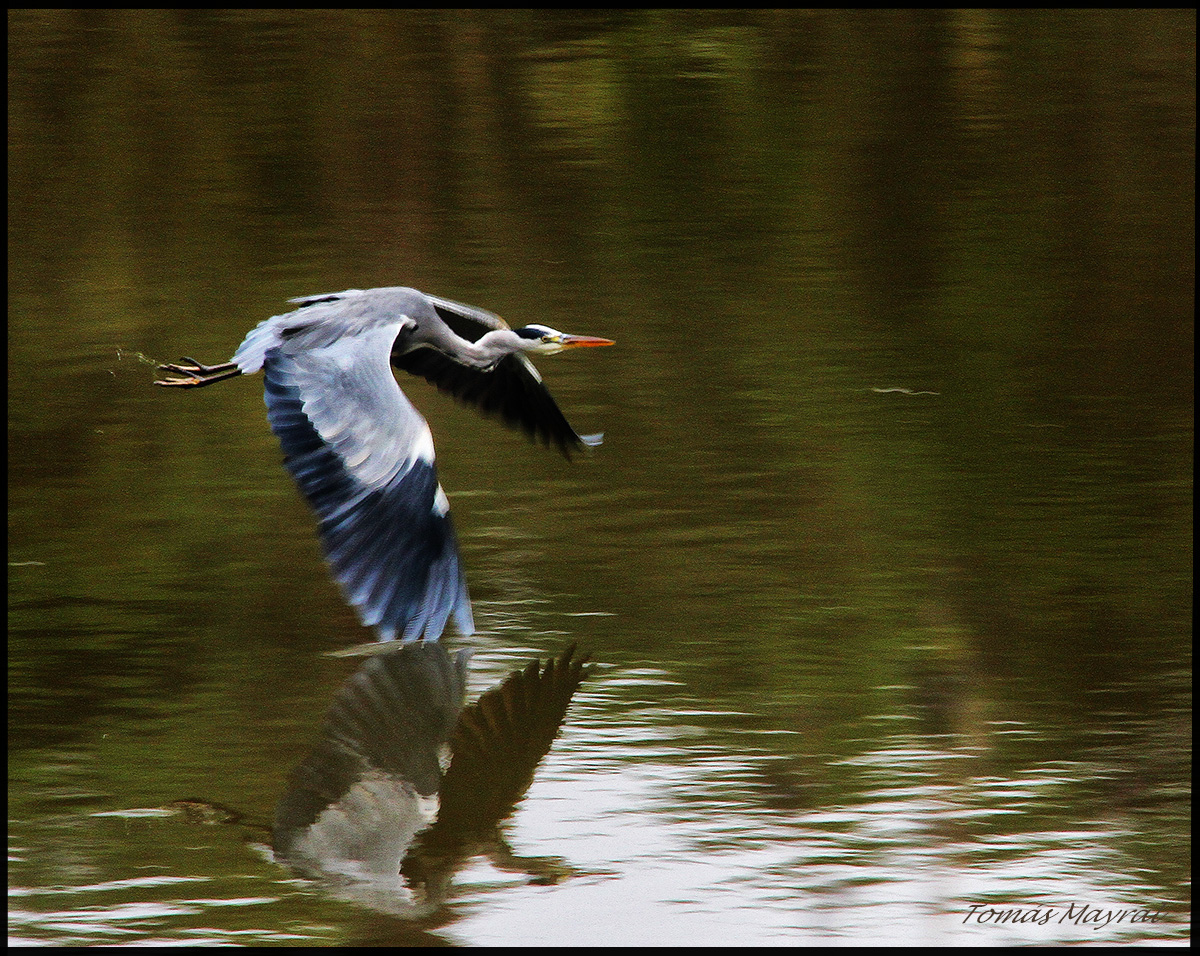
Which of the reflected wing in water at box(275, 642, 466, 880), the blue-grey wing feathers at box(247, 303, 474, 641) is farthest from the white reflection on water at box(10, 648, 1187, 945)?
the blue-grey wing feathers at box(247, 303, 474, 641)

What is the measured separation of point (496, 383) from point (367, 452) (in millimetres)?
1586

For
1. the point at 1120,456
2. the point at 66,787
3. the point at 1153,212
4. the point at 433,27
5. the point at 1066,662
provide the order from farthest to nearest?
1. the point at 433,27
2. the point at 1153,212
3. the point at 1120,456
4. the point at 1066,662
5. the point at 66,787

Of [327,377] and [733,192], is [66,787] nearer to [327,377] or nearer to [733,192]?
[327,377]

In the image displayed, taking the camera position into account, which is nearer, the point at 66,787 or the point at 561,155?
the point at 66,787

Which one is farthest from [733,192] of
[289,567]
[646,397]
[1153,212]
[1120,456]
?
[289,567]

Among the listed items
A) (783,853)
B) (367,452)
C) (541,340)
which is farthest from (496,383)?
(783,853)

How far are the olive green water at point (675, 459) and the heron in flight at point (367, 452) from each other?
0.40 m

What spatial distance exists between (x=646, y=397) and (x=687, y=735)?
3479mm

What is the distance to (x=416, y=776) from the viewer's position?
4.59m

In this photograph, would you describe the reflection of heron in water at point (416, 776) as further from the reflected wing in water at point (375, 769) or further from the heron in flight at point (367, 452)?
the heron in flight at point (367, 452)

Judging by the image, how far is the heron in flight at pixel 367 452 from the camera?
16.0 feet

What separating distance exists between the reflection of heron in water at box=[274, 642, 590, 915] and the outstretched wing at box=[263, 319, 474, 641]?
22 centimetres

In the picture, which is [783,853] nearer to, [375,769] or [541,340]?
[375,769]

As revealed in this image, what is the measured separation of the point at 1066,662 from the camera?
527 cm
